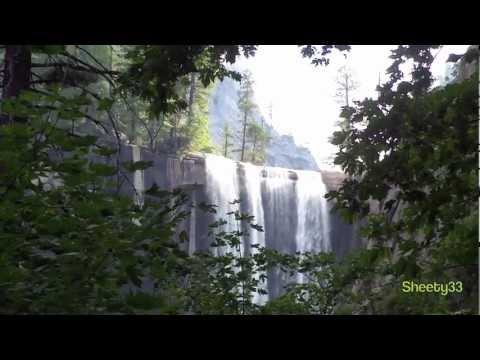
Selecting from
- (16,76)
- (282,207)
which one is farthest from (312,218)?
(16,76)

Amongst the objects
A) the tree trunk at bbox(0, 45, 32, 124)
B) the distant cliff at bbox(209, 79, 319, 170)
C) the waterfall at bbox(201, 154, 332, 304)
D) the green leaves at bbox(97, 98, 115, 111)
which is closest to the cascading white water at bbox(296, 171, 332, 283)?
the waterfall at bbox(201, 154, 332, 304)

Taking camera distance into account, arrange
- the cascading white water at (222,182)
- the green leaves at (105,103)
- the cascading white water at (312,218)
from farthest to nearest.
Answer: the cascading white water at (312,218) → the cascading white water at (222,182) → the green leaves at (105,103)

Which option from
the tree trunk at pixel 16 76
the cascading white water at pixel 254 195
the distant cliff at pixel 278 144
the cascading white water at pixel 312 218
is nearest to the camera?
the tree trunk at pixel 16 76

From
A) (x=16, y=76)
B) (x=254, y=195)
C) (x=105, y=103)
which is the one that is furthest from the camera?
(x=254, y=195)

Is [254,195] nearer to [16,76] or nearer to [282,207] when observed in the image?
[282,207]

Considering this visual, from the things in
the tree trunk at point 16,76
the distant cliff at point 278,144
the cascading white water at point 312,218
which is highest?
the distant cliff at point 278,144

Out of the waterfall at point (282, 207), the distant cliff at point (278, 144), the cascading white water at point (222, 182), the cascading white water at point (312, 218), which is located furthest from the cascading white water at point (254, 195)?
the distant cliff at point (278, 144)

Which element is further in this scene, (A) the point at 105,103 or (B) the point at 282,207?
(B) the point at 282,207

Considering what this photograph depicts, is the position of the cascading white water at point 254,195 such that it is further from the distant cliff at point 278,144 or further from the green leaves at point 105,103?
the distant cliff at point 278,144

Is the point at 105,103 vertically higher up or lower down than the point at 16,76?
lower down

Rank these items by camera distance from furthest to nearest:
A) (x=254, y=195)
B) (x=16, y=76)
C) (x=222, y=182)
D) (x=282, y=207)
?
(x=282, y=207), (x=254, y=195), (x=222, y=182), (x=16, y=76)

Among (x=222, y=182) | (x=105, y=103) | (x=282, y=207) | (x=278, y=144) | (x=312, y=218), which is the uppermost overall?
(x=278, y=144)

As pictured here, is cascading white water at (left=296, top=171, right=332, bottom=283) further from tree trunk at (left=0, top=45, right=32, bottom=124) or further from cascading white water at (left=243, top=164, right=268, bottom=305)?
tree trunk at (left=0, top=45, right=32, bottom=124)

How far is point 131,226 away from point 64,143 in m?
0.34
